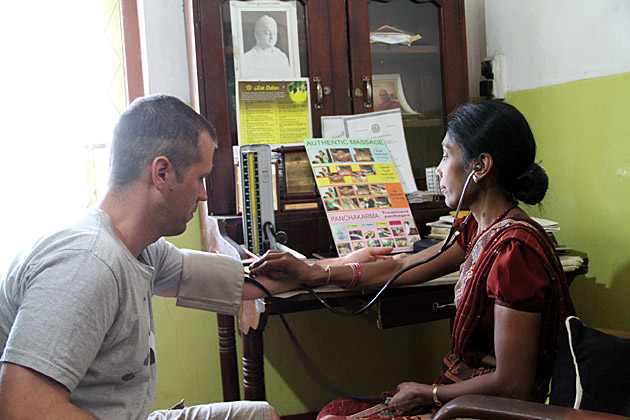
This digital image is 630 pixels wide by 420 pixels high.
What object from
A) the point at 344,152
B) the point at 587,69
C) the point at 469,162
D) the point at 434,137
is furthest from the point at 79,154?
the point at 587,69

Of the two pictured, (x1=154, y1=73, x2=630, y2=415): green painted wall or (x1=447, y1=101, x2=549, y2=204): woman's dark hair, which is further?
(x1=154, y1=73, x2=630, y2=415): green painted wall

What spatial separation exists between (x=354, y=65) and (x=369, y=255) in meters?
0.77

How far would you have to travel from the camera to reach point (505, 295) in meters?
1.14

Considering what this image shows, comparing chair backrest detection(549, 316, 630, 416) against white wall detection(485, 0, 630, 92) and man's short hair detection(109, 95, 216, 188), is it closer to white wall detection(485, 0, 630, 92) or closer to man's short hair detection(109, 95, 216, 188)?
man's short hair detection(109, 95, 216, 188)

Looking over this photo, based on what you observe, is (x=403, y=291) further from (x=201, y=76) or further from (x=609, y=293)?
(x=201, y=76)

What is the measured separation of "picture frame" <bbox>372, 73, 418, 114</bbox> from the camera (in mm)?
2158

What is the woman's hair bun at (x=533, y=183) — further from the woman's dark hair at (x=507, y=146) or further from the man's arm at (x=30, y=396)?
the man's arm at (x=30, y=396)

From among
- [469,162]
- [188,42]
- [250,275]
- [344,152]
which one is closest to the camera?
[469,162]

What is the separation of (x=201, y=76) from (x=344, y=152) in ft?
1.81

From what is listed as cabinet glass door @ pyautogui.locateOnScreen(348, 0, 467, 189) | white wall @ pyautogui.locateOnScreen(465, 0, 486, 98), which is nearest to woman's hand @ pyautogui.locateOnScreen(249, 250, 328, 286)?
cabinet glass door @ pyautogui.locateOnScreen(348, 0, 467, 189)

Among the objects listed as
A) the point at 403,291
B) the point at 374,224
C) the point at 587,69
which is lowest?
the point at 403,291

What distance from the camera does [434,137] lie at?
222 centimetres

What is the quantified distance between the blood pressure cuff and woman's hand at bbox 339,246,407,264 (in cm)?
38

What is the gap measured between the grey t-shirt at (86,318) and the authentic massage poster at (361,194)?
887mm
